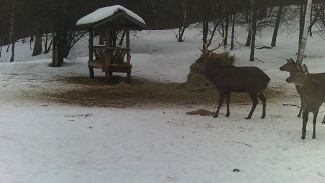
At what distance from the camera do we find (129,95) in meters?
14.4

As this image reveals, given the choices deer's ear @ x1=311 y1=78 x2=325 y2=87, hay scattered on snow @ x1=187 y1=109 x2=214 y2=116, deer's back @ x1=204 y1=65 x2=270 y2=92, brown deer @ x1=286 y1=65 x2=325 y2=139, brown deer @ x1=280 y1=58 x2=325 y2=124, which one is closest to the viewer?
brown deer @ x1=286 y1=65 x2=325 y2=139

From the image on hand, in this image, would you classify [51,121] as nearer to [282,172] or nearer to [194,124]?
[194,124]

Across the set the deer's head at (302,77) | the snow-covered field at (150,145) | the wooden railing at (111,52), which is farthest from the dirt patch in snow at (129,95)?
the deer's head at (302,77)

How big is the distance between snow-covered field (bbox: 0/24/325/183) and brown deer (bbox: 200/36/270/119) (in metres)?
0.71

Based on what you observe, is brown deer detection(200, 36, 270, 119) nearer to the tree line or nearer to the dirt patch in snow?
the dirt patch in snow

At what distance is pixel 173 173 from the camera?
5.81 metres

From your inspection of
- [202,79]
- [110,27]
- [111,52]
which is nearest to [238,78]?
[202,79]

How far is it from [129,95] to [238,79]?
567 cm

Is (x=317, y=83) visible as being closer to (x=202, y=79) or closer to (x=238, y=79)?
(x=238, y=79)

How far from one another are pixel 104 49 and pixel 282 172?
14.6 meters

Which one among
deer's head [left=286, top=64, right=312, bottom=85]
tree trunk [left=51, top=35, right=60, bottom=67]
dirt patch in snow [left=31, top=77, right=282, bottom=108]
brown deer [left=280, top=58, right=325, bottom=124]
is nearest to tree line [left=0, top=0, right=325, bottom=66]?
tree trunk [left=51, top=35, right=60, bottom=67]

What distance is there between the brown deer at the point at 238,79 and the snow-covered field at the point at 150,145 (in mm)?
712

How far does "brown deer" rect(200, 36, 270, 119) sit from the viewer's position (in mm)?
9742

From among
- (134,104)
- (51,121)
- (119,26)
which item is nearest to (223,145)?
(51,121)
